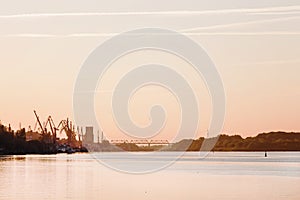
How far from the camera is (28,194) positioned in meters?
47.8

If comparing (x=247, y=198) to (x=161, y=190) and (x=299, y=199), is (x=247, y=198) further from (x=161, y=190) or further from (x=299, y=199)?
(x=161, y=190)

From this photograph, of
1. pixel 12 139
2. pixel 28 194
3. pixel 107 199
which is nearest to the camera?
pixel 107 199

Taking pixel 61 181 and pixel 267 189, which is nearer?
pixel 267 189

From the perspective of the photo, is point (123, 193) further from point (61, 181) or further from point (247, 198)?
point (61, 181)

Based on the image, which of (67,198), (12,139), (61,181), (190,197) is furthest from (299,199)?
(12,139)

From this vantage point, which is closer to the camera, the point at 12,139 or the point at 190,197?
the point at 190,197

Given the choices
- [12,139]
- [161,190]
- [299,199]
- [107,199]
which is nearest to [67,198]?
[107,199]

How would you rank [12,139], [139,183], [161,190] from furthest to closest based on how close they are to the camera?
[12,139] < [139,183] < [161,190]

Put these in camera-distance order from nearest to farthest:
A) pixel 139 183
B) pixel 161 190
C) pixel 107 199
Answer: pixel 107 199
pixel 161 190
pixel 139 183

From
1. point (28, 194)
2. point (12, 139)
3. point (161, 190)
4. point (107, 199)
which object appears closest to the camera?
point (107, 199)

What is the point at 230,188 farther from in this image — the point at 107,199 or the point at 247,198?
the point at 107,199

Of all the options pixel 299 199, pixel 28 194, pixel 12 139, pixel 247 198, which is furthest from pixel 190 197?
pixel 12 139

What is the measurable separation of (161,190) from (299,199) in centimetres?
996

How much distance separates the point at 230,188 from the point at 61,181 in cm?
1383
